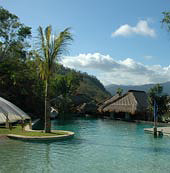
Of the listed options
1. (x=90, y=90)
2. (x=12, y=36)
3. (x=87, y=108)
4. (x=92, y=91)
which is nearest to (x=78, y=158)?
(x=12, y=36)

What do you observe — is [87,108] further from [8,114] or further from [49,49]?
[8,114]

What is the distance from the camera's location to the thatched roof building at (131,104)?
33.9 meters

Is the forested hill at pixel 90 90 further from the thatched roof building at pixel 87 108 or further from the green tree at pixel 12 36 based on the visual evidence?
the green tree at pixel 12 36

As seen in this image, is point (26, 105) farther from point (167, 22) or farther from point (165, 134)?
point (167, 22)

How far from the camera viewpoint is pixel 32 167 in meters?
9.12

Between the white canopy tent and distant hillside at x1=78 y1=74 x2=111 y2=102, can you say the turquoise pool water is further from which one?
distant hillside at x1=78 y1=74 x2=111 y2=102

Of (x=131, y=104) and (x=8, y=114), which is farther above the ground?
(x=131, y=104)

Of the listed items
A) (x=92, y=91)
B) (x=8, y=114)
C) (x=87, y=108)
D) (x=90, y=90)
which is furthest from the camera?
(x=90, y=90)

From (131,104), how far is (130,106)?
361mm

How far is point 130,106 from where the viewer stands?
34875 mm

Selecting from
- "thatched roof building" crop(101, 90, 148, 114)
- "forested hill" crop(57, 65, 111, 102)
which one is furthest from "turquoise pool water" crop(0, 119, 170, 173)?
"forested hill" crop(57, 65, 111, 102)

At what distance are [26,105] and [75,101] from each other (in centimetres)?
1745

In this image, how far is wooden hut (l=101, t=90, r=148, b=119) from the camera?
111 feet

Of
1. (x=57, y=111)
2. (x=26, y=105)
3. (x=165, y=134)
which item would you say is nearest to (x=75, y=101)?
(x=57, y=111)
